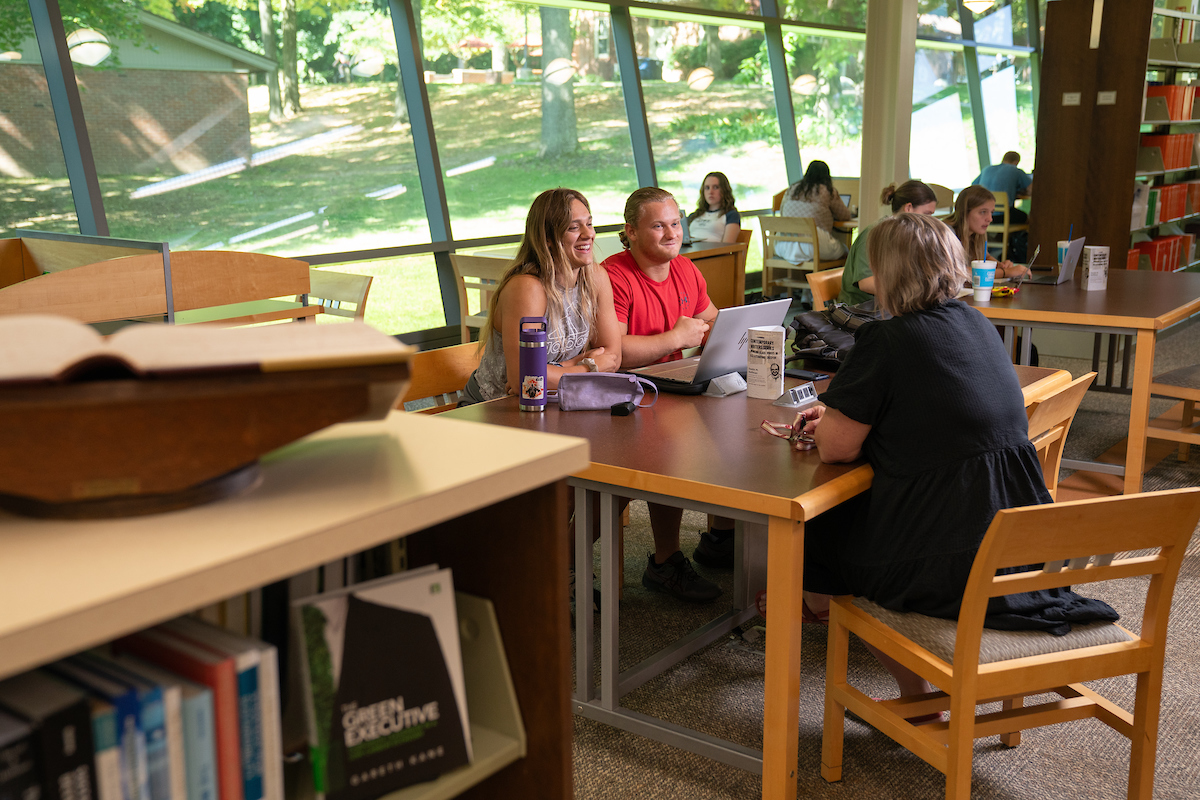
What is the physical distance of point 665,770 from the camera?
6.72 feet

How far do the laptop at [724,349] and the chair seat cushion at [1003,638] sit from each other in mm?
899

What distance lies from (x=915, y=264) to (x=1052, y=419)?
1.70 ft

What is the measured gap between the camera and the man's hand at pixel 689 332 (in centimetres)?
301

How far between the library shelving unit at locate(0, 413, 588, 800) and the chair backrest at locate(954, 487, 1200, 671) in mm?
873

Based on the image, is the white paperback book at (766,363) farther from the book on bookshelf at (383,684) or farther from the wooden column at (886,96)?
the wooden column at (886,96)

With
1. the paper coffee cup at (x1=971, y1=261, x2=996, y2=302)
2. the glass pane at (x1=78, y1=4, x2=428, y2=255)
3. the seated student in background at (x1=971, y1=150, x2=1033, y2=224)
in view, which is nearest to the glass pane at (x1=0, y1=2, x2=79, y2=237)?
the glass pane at (x1=78, y1=4, x2=428, y2=255)

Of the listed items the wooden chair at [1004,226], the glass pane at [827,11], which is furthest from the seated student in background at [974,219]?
the glass pane at [827,11]

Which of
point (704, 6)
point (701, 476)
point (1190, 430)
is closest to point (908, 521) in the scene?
point (701, 476)

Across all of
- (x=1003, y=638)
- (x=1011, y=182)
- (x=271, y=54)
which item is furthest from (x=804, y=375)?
(x=1011, y=182)

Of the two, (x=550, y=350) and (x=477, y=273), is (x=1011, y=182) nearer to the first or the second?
(x=477, y=273)

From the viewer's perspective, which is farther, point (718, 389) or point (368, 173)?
point (368, 173)

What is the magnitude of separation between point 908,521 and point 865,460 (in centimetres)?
16

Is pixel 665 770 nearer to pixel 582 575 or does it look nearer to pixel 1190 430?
pixel 582 575

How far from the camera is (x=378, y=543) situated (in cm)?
73
